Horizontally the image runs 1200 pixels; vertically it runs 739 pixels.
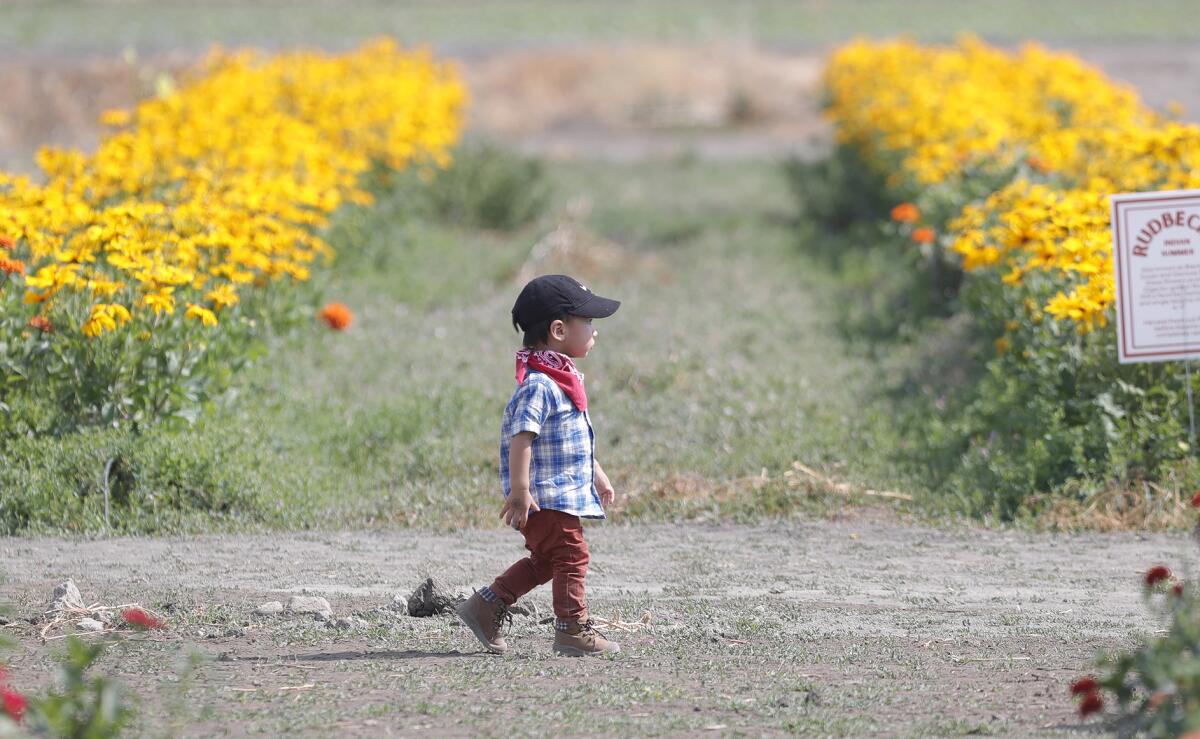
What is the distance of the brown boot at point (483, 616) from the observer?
512cm

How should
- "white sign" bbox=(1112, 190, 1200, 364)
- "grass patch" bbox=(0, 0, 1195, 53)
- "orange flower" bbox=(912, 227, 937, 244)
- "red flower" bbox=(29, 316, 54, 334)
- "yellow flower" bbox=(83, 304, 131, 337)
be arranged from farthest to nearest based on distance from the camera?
"grass patch" bbox=(0, 0, 1195, 53), "orange flower" bbox=(912, 227, 937, 244), "red flower" bbox=(29, 316, 54, 334), "yellow flower" bbox=(83, 304, 131, 337), "white sign" bbox=(1112, 190, 1200, 364)

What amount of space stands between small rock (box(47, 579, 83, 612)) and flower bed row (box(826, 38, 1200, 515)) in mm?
4046

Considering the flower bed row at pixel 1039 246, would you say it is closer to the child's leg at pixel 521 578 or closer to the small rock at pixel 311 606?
the child's leg at pixel 521 578

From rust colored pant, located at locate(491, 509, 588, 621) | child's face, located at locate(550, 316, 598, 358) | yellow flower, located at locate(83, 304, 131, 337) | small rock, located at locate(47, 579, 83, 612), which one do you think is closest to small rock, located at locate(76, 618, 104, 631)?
small rock, located at locate(47, 579, 83, 612)

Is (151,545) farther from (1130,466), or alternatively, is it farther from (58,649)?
(1130,466)

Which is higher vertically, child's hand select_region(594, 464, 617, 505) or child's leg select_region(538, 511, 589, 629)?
child's hand select_region(594, 464, 617, 505)

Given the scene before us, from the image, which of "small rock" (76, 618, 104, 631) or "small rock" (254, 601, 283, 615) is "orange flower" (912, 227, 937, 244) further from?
"small rock" (76, 618, 104, 631)

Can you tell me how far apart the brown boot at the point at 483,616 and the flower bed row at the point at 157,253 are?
274cm

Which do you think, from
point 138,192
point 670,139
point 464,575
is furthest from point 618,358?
point 670,139

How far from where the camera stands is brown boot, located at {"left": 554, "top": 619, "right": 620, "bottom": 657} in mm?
5113

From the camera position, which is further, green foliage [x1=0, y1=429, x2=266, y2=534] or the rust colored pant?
green foliage [x1=0, y1=429, x2=266, y2=534]

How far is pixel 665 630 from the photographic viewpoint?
5547 millimetres

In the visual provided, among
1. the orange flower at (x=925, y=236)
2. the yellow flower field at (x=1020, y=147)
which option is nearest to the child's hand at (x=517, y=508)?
the yellow flower field at (x=1020, y=147)

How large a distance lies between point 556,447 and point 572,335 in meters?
0.36
